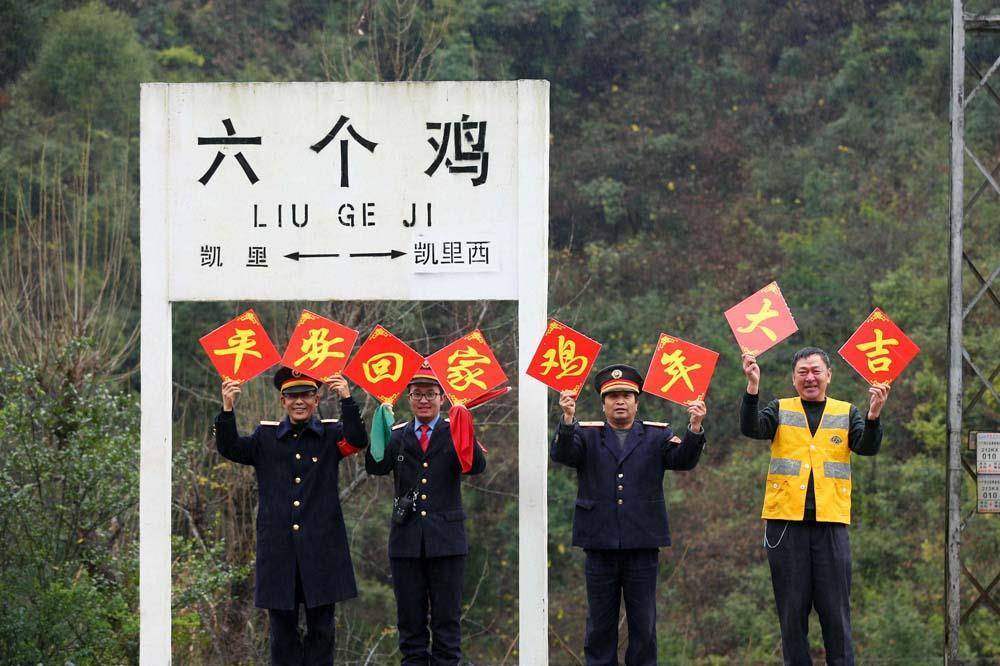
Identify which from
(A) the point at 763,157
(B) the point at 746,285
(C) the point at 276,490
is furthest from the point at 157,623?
(A) the point at 763,157

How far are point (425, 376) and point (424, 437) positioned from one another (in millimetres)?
267

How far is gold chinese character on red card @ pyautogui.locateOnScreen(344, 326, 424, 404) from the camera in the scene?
19.2 feet

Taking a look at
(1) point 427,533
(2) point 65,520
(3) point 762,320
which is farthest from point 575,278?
(1) point 427,533

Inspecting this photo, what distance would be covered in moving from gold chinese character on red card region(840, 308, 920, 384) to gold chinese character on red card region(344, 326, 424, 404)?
1872 millimetres

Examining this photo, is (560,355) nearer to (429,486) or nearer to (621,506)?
(621,506)

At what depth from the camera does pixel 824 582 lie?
18.4 feet

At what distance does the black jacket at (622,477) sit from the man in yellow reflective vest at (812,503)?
0.38 metres

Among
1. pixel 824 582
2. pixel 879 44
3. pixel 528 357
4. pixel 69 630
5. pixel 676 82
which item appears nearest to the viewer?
pixel 824 582

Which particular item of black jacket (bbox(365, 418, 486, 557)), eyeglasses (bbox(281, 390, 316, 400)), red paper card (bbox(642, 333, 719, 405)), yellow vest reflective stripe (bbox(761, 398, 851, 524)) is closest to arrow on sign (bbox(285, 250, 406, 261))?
eyeglasses (bbox(281, 390, 316, 400))

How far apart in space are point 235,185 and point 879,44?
17.3m

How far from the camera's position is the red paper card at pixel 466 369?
19.1 feet

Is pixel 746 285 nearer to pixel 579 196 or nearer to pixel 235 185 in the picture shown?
pixel 579 196

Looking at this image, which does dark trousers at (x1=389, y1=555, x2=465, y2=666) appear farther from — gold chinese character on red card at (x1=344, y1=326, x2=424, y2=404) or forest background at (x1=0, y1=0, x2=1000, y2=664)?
forest background at (x1=0, y1=0, x2=1000, y2=664)

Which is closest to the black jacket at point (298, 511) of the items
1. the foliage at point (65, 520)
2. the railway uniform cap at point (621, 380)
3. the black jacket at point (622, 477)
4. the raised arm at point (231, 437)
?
the raised arm at point (231, 437)
